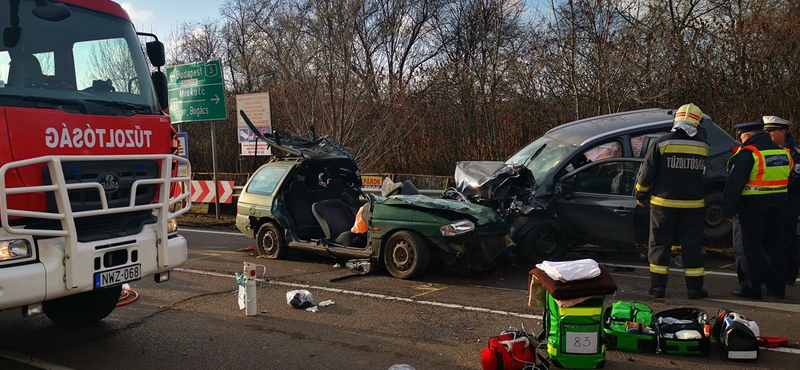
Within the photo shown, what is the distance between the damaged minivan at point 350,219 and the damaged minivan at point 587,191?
682mm

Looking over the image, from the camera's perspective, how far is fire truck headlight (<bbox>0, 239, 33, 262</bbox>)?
168 inches

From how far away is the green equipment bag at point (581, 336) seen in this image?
474 centimetres

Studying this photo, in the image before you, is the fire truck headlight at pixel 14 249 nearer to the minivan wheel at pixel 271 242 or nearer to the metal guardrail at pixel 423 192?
the minivan wheel at pixel 271 242

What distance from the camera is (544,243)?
872 cm

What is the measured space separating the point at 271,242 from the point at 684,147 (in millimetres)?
5759

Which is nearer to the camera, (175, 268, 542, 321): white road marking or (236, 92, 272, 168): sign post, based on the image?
(175, 268, 542, 321): white road marking

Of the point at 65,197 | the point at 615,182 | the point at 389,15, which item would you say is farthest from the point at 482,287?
the point at 389,15

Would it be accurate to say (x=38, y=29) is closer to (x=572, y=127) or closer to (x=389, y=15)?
(x=572, y=127)

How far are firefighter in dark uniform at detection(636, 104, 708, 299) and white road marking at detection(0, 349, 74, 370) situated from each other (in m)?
5.67

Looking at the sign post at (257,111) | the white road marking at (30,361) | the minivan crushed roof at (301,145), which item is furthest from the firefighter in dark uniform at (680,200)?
the sign post at (257,111)

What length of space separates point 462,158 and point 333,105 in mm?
3826

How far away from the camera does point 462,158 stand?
1747cm

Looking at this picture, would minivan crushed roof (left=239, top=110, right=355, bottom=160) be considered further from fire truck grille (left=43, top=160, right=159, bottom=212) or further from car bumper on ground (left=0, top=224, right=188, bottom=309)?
car bumper on ground (left=0, top=224, right=188, bottom=309)

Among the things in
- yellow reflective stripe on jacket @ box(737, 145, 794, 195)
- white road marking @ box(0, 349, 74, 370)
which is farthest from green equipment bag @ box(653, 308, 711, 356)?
white road marking @ box(0, 349, 74, 370)
